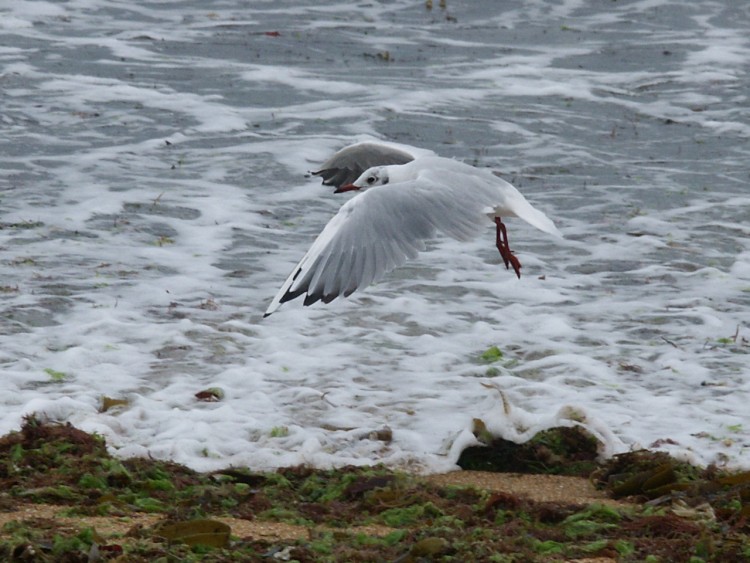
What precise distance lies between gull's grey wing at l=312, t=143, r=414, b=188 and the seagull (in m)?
0.41

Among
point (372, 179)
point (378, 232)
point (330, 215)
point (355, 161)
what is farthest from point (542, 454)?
point (330, 215)

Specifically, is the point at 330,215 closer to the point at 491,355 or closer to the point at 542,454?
the point at 491,355

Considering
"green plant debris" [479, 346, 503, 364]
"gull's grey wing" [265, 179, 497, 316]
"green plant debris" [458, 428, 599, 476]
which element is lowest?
"green plant debris" [479, 346, 503, 364]

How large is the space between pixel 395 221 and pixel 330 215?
3218mm

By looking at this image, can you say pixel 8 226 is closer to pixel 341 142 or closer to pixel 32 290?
pixel 32 290

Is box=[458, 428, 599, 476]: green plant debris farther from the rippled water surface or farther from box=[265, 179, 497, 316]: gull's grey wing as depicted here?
box=[265, 179, 497, 316]: gull's grey wing

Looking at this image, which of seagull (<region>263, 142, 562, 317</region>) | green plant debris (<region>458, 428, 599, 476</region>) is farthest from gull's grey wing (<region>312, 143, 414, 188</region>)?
green plant debris (<region>458, 428, 599, 476</region>)

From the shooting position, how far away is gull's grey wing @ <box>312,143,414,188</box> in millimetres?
7211

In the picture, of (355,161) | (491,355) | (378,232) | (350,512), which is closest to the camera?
(350,512)

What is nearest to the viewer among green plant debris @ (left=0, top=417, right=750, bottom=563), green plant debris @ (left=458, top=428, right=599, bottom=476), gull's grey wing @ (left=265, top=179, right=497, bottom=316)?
green plant debris @ (left=0, top=417, right=750, bottom=563)

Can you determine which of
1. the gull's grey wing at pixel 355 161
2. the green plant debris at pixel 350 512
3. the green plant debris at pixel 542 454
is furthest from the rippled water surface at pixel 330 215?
the gull's grey wing at pixel 355 161

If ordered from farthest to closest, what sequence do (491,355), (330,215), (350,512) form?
(330,215) < (491,355) < (350,512)

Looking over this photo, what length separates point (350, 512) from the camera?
4.25 metres

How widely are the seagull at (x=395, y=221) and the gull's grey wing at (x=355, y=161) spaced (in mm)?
409
